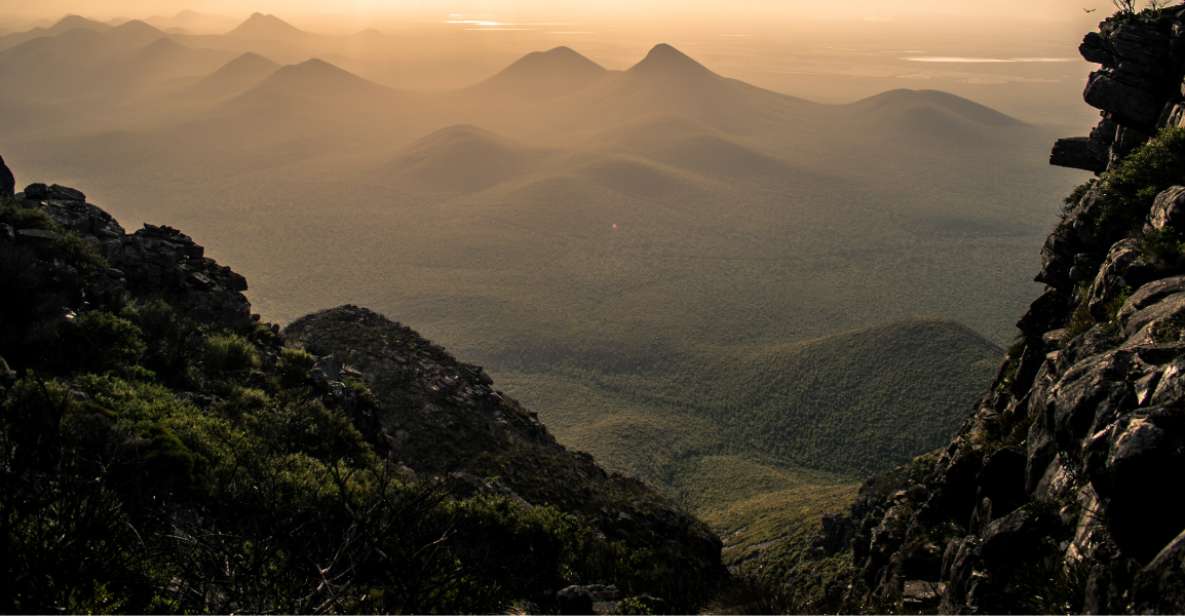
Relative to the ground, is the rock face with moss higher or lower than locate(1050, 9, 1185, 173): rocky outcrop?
lower

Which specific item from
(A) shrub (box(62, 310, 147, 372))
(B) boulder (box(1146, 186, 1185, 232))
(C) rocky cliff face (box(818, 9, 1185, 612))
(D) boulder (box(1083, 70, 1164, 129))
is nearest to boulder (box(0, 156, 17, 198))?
(A) shrub (box(62, 310, 147, 372))

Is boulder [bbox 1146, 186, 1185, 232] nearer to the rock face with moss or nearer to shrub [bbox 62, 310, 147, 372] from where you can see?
the rock face with moss

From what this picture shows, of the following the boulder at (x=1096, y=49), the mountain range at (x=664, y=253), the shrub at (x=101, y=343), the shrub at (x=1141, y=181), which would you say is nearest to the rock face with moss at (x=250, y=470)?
the shrub at (x=101, y=343)

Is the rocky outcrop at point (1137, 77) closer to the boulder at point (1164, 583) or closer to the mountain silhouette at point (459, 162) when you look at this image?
the boulder at point (1164, 583)

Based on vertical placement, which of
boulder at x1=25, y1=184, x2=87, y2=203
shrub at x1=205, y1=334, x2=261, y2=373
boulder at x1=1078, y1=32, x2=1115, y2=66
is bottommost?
shrub at x1=205, y1=334, x2=261, y2=373

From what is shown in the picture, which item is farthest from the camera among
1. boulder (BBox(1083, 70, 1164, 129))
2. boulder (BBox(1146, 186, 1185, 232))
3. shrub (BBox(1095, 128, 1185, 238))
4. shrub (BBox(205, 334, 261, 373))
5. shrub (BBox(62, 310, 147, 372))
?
boulder (BBox(1083, 70, 1164, 129))

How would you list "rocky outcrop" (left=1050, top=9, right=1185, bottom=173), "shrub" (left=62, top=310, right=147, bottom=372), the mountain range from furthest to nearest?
the mountain range < "rocky outcrop" (left=1050, top=9, right=1185, bottom=173) < "shrub" (left=62, top=310, right=147, bottom=372)

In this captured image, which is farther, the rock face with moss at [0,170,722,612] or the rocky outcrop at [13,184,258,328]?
the rocky outcrop at [13,184,258,328]
